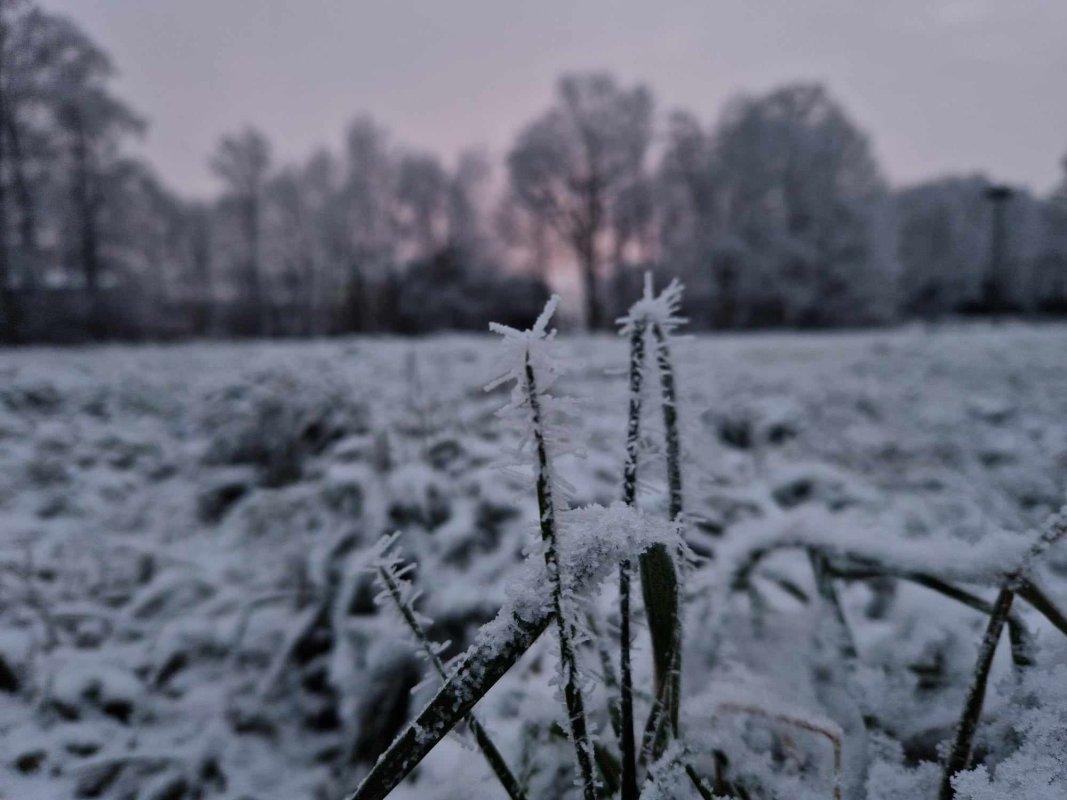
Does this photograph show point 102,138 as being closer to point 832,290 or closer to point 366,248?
point 366,248

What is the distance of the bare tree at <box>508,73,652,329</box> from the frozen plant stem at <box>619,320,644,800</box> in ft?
73.2

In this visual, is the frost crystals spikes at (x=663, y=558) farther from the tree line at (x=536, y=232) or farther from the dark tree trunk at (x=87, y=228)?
the dark tree trunk at (x=87, y=228)

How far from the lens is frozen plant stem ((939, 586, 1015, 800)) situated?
→ 69 cm

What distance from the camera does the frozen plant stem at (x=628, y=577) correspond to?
640mm

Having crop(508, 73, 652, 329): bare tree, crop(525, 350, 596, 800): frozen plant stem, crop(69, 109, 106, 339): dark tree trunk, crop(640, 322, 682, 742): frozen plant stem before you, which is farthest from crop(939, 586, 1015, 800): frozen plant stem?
crop(508, 73, 652, 329): bare tree

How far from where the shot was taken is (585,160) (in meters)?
23.0

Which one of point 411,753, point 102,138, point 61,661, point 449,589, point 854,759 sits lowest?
point 61,661

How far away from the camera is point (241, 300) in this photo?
78.5 feet

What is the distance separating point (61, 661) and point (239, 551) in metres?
0.70

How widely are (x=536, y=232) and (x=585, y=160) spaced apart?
4.85m

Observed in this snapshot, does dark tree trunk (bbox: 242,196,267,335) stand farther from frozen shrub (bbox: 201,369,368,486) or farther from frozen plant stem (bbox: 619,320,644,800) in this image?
frozen plant stem (bbox: 619,320,644,800)

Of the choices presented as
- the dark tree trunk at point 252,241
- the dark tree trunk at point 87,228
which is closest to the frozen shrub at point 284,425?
the dark tree trunk at point 87,228

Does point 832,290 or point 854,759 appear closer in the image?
point 854,759

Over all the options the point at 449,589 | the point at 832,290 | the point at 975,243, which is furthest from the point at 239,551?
the point at 975,243
